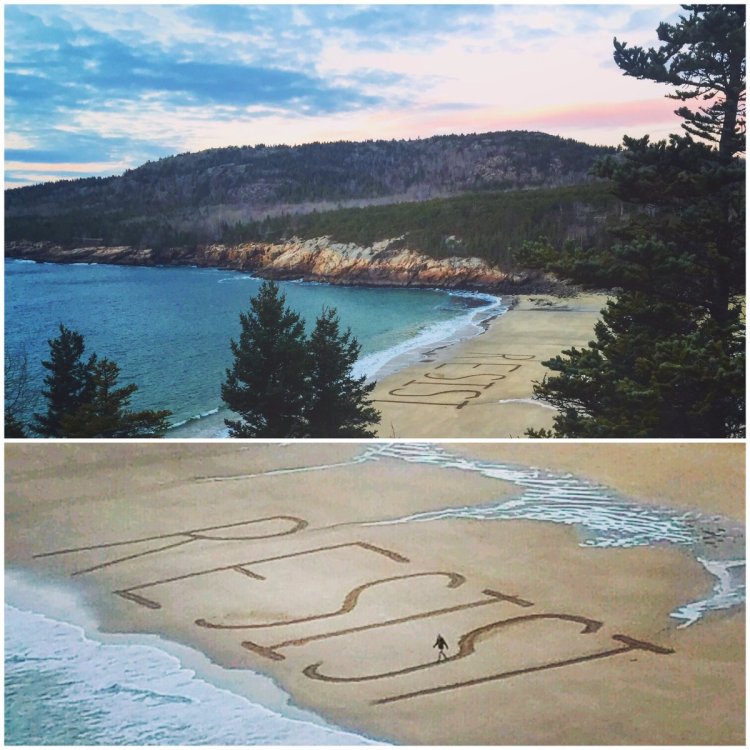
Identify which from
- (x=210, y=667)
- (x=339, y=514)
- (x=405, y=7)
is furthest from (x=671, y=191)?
(x=210, y=667)

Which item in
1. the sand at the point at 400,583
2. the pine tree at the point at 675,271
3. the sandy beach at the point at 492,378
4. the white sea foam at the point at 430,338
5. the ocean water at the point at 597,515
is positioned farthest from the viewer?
the white sea foam at the point at 430,338

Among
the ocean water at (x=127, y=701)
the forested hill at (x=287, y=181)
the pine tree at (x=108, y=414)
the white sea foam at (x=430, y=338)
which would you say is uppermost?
the forested hill at (x=287, y=181)

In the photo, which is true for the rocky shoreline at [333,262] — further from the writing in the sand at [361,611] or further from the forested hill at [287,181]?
the writing in the sand at [361,611]

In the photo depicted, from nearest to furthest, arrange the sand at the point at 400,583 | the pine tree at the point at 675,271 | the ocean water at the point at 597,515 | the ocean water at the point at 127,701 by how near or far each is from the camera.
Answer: the ocean water at the point at 127,701, the sand at the point at 400,583, the ocean water at the point at 597,515, the pine tree at the point at 675,271

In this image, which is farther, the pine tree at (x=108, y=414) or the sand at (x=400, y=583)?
the pine tree at (x=108, y=414)

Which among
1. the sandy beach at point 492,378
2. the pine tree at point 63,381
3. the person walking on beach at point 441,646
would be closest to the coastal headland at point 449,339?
the sandy beach at point 492,378

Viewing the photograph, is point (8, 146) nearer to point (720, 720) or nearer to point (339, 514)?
point (339, 514)
